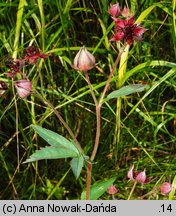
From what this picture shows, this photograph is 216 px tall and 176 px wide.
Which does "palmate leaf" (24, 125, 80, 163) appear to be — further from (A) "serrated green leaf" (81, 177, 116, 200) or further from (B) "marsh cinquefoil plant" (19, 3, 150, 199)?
(A) "serrated green leaf" (81, 177, 116, 200)

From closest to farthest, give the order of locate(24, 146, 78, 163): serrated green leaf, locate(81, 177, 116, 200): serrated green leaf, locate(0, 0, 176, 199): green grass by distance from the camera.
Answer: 1. locate(24, 146, 78, 163): serrated green leaf
2. locate(81, 177, 116, 200): serrated green leaf
3. locate(0, 0, 176, 199): green grass

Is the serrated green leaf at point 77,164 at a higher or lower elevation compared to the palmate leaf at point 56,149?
lower

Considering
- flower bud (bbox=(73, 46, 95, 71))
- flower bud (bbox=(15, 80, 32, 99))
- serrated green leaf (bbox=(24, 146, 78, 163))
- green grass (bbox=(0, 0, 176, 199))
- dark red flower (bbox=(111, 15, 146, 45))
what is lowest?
green grass (bbox=(0, 0, 176, 199))

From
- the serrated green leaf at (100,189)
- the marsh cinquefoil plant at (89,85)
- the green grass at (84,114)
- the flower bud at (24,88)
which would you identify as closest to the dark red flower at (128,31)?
the marsh cinquefoil plant at (89,85)

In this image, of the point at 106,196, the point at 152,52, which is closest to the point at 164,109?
the point at 152,52

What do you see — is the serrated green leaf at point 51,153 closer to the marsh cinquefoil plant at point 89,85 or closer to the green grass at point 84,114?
the marsh cinquefoil plant at point 89,85

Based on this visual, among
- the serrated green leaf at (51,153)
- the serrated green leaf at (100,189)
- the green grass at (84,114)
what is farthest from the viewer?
the green grass at (84,114)

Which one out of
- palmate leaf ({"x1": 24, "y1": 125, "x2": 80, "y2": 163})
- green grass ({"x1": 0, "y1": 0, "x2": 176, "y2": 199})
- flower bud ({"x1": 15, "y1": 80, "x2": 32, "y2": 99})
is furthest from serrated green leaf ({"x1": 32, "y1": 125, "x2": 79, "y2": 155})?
green grass ({"x1": 0, "y1": 0, "x2": 176, "y2": 199})
